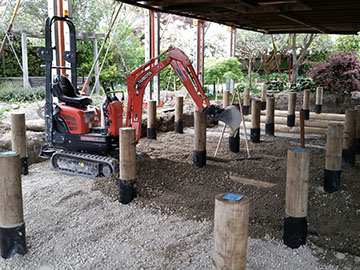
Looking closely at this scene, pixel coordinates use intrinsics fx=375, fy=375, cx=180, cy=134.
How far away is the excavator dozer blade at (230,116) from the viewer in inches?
262

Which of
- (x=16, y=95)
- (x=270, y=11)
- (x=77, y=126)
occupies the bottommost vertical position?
(x=77, y=126)

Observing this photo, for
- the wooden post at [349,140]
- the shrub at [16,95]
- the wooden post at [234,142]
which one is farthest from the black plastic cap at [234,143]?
the shrub at [16,95]

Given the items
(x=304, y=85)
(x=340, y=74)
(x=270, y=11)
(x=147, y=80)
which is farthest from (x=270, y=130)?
(x=304, y=85)

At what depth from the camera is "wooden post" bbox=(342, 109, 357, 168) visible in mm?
6395

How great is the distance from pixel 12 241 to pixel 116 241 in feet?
3.37

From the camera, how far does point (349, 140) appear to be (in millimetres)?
6504

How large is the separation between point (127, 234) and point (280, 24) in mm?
9085

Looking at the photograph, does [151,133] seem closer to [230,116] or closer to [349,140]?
[230,116]

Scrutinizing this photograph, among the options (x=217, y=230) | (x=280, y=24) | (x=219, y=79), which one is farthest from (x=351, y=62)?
(x=217, y=230)

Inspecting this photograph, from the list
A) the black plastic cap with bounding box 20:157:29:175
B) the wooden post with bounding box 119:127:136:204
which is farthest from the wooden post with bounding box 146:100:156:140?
the wooden post with bounding box 119:127:136:204

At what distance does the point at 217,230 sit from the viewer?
2645 mm

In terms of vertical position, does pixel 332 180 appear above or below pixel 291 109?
below

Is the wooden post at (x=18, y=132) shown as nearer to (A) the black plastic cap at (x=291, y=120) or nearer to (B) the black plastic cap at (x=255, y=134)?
(B) the black plastic cap at (x=255, y=134)

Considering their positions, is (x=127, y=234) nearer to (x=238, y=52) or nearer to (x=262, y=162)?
(x=262, y=162)
